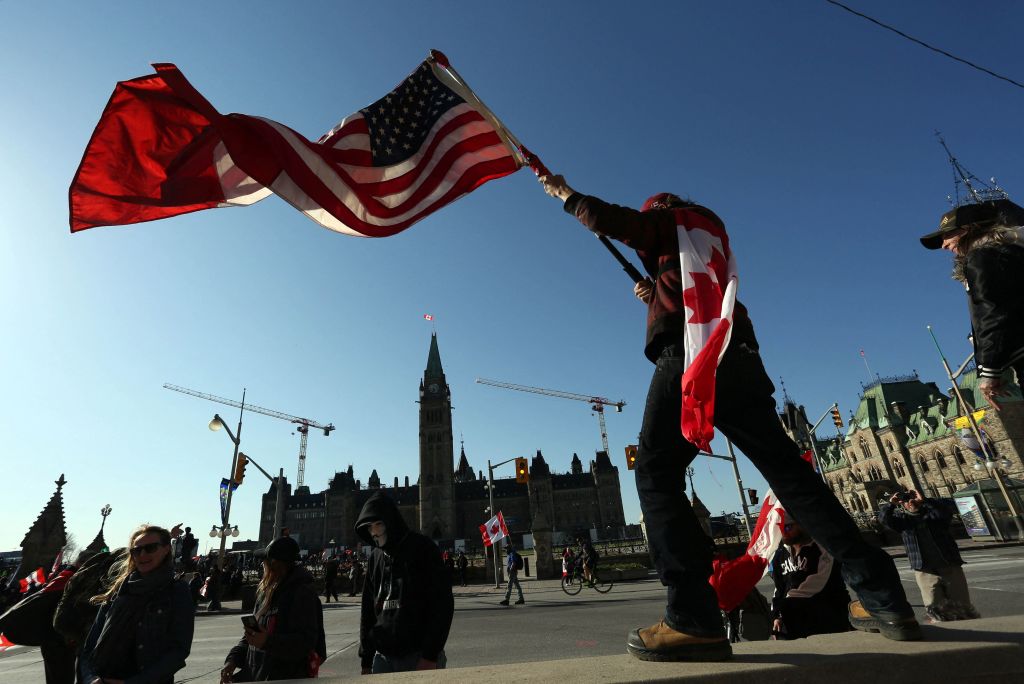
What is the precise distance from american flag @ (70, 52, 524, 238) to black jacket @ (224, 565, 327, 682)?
3.06 meters

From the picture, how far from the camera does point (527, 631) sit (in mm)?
10023

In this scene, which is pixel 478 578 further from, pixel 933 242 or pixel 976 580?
pixel 933 242

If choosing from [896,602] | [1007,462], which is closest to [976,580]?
[896,602]

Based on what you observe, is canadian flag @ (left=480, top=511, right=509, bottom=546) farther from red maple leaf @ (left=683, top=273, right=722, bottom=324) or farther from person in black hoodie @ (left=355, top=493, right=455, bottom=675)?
red maple leaf @ (left=683, top=273, right=722, bottom=324)

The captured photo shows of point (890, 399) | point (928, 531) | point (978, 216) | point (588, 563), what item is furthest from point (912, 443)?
point (978, 216)

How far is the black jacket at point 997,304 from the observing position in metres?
2.73

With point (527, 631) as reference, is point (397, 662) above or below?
above

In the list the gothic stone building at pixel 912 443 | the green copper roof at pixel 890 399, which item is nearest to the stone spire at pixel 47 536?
the gothic stone building at pixel 912 443

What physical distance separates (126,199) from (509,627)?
10.6 m

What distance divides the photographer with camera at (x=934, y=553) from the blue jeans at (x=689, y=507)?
18.5 ft

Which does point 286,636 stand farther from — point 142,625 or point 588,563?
point 588,563

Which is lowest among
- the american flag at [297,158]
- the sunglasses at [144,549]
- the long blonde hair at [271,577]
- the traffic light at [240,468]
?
the long blonde hair at [271,577]

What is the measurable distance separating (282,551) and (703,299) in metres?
4.04

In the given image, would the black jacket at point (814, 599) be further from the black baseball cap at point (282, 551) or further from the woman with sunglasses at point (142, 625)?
the woman with sunglasses at point (142, 625)
